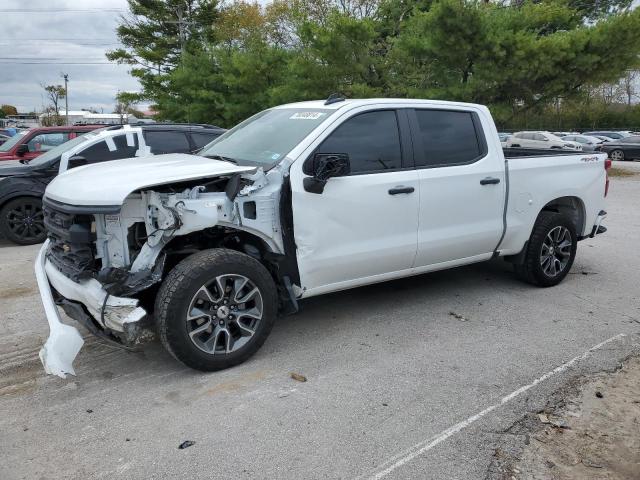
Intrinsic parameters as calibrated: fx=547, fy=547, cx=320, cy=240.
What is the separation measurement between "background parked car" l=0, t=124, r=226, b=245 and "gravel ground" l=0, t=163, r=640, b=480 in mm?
3212

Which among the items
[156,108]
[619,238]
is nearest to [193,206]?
[619,238]

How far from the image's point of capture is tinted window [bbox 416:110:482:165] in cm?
480

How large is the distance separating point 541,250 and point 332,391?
10.2 feet

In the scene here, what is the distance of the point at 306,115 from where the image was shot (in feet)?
15.1

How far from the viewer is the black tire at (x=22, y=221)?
8.28 meters

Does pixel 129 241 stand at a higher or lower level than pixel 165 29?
lower

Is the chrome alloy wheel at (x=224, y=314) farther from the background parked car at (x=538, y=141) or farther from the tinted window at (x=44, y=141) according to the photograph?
the background parked car at (x=538, y=141)

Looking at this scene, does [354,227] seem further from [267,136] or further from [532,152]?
[532,152]

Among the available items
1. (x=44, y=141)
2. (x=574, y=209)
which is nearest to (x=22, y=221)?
(x=44, y=141)

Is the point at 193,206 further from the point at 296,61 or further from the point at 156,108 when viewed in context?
the point at 156,108

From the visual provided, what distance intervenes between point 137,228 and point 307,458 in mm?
1893

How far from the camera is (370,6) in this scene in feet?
116

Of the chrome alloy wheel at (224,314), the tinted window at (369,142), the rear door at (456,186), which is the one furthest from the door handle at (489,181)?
the chrome alloy wheel at (224,314)

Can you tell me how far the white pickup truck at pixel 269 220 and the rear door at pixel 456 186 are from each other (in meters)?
0.01
